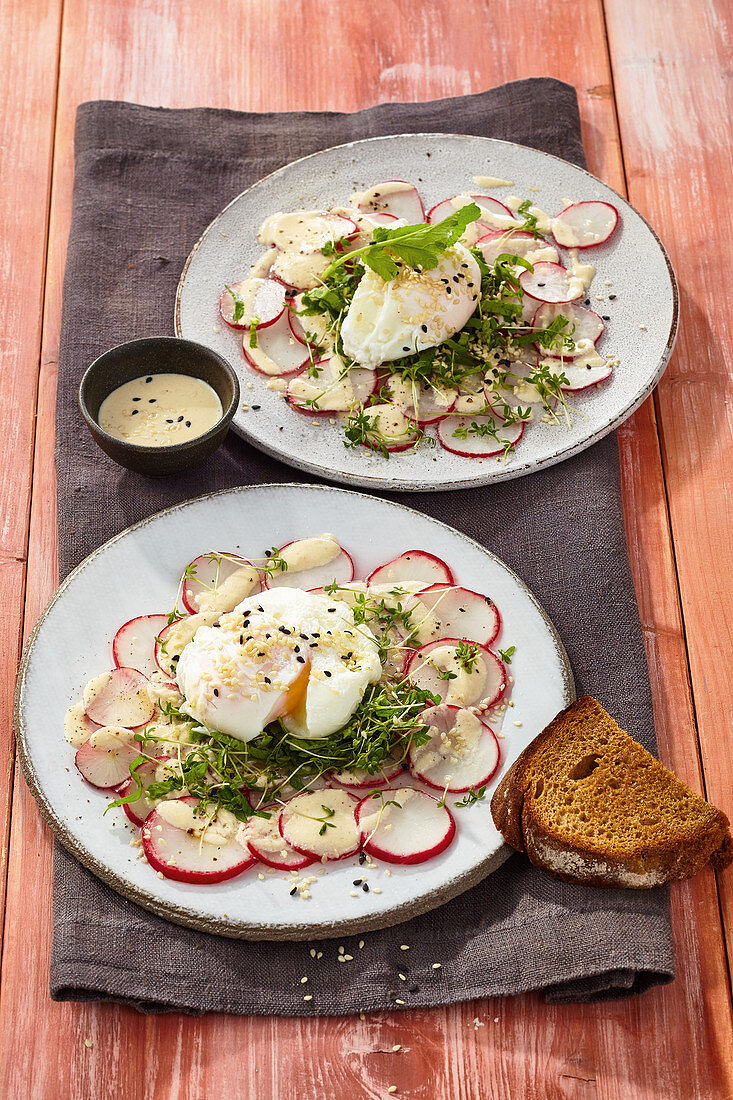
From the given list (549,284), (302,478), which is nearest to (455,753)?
(302,478)

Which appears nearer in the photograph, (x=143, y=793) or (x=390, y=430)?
(x=143, y=793)

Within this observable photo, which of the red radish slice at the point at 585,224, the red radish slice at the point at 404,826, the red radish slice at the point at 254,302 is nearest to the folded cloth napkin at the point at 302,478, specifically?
the red radish slice at the point at 404,826

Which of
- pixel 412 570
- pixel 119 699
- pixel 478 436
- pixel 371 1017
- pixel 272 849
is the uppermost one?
pixel 478 436

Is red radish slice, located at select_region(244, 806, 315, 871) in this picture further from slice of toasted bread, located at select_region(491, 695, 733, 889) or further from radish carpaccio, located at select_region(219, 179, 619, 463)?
radish carpaccio, located at select_region(219, 179, 619, 463)

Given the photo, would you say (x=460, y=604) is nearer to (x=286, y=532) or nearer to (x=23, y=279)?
(x=286, y=532)

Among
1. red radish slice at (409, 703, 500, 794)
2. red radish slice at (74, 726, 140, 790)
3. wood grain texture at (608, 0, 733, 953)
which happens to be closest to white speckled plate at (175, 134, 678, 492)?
wood grain texture at (608, 0, 733, 953)

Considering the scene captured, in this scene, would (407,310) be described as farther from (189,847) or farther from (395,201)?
(189,847)

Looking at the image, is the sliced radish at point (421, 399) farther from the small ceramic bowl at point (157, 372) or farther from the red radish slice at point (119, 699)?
the red radish slice at point (119, 699)
